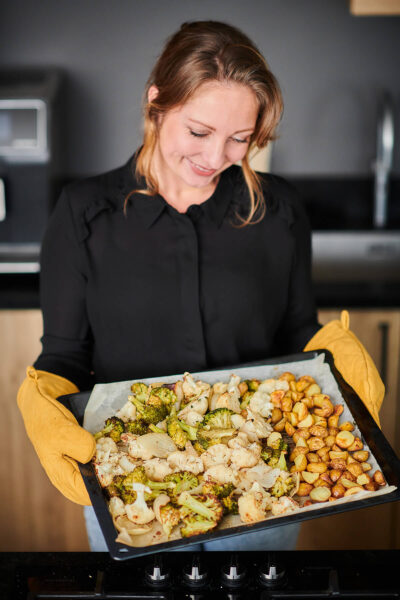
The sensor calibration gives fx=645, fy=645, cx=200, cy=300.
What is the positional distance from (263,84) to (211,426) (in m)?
0.67

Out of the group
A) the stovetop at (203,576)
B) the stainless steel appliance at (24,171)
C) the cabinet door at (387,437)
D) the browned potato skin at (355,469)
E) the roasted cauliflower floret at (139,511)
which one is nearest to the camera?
the stovetop at (203,576)

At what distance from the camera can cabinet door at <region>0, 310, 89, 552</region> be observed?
86.0 inches

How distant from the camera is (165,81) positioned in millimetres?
1271

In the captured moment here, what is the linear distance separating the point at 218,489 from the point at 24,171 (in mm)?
1756

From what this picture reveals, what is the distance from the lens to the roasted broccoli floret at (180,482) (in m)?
1.00

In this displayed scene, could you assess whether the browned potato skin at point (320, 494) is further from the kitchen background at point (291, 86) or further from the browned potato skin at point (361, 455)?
the kitchen background at point (291, 86)

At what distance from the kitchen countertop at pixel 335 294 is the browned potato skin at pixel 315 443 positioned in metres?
1.05

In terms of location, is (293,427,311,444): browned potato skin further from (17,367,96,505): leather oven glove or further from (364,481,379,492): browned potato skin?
(17,367,96,505): leather oven glove

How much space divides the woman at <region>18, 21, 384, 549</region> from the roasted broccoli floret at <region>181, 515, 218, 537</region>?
1.49ft

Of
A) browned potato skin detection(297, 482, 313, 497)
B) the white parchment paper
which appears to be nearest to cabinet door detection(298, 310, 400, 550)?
the white parchment paper

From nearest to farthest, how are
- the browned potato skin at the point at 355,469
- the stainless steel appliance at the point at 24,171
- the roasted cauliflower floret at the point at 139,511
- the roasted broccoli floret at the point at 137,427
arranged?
the roasted cauliflower floret at the point at 139,511 < the browned potato skin at the point at 355,469 < the roasted broccoli floret at the point at 137,427 < the stainless steel appliance at the point at 24,171

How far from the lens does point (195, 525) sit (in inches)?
35.9

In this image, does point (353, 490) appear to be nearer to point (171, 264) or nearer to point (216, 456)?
point (216, 456)

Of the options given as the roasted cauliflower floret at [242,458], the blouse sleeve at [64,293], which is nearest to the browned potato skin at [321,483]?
the roasted cauliflower floret at [242,458]
